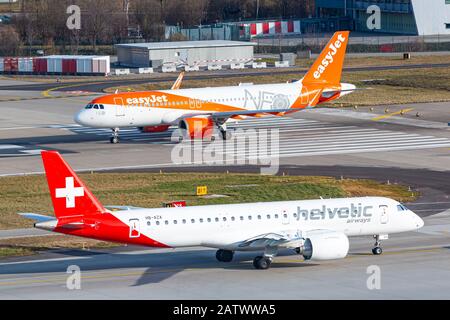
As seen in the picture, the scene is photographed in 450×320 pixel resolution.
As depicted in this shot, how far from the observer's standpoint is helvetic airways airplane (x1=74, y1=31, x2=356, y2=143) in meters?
85.1

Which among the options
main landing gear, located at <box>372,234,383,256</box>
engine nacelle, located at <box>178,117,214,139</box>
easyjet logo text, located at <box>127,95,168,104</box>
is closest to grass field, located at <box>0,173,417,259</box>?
engine nacelle, located at <box>178,117,214,139</box>

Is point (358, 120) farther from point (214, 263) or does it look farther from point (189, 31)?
point (189, 31)

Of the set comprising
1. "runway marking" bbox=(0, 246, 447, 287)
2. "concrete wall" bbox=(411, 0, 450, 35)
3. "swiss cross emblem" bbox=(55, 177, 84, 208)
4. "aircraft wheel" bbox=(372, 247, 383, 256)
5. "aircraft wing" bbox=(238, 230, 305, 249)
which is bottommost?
"runway marking" bbox=(0, 246, 447, 287)

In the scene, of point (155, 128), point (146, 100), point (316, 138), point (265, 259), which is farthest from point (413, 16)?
point (265, 259)

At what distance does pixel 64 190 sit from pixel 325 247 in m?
11.5

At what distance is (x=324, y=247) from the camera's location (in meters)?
45.6

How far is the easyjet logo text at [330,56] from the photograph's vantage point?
92.4 meters

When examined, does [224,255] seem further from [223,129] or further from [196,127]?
[223,129]

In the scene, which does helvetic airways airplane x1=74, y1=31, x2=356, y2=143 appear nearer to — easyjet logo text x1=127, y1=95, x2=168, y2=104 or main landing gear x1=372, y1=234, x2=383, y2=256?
easyjet logo text x1=127, y1=95, x2=168, y2=104

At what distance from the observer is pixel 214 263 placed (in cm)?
4850

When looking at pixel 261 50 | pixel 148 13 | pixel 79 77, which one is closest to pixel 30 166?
pixel 79 77

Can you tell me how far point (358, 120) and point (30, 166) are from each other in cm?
3587

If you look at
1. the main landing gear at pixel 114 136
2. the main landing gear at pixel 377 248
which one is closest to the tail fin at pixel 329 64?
the main landing gear at pixel 114 136

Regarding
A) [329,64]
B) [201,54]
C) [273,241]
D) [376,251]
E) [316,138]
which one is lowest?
[376,251]
